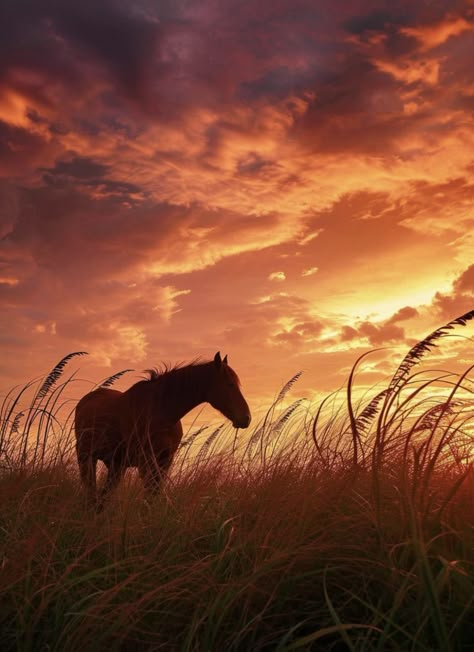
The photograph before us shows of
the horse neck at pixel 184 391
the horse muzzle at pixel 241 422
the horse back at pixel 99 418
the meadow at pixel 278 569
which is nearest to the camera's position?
the meadow at pixel 278 569

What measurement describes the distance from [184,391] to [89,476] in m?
2.09

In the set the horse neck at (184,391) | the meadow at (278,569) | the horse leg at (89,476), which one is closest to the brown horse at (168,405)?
the horse neck at (184,391)

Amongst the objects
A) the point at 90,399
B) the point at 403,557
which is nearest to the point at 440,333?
the point at 403,557

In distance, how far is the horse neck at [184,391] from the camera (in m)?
7.12

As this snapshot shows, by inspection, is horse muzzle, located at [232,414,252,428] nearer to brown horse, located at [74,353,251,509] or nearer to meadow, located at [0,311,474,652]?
brown horse, located at [74,353,251,509]

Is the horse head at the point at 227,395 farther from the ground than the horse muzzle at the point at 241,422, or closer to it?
farther from the ground

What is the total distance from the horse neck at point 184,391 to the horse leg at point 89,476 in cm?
107

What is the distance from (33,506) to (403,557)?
2.53 m

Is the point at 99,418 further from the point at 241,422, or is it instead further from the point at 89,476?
the point at 89,476

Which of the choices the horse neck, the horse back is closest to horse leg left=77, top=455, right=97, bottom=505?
the horse back

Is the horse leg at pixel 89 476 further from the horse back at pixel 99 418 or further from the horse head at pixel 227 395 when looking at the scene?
the horse head at pixel 227 395

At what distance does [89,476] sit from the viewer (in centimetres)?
528

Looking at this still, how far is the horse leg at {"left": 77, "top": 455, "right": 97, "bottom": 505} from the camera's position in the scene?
15.9ft

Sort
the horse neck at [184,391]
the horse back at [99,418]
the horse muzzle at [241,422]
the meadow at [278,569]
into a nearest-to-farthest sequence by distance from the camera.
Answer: the meadow at [278,569], the horse muzzle at [241,422], the horse neck at [184,391], the horse back at [99,418]
